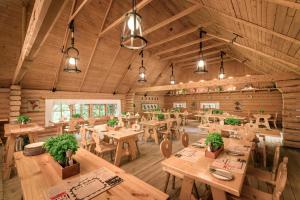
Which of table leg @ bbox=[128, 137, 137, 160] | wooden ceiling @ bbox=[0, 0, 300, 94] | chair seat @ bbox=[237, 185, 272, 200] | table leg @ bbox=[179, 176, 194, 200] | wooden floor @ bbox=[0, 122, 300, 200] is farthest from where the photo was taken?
table leg @ bbox=[128, 137, 137, 160]

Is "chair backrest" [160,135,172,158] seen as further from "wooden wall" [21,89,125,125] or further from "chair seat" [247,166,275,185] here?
"wooden wall" [21,89,125,125]

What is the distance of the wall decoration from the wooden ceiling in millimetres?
744

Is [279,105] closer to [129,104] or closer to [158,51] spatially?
[158,51]

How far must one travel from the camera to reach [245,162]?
6.38ft

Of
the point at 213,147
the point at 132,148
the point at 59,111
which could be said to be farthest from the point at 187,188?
the point at 59,111

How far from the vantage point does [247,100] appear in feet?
33.5

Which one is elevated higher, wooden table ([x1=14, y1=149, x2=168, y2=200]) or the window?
the window

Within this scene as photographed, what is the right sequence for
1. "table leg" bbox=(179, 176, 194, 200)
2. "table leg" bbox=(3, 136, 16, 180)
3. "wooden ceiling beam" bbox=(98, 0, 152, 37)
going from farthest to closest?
"wooden ceiling beam" bbox=(98, 0, 152, 37) < "table leg" bbox=(3, 136, 16, 180) < "table leg" bbox=(179, 176, 194, 200)

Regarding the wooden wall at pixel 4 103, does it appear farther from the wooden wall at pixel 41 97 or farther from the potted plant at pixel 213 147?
the potted plant at pixel 213 147

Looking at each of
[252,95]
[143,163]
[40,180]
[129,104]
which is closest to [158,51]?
[129,104]

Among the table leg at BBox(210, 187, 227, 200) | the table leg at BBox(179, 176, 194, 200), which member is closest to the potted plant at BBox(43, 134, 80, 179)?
the table leg at BBox(179, 176, 194, 200)

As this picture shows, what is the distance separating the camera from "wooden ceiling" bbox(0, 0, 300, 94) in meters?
2.32

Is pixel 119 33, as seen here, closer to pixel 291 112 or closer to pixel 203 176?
pixel 203 176

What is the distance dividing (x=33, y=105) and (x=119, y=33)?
5.47m
